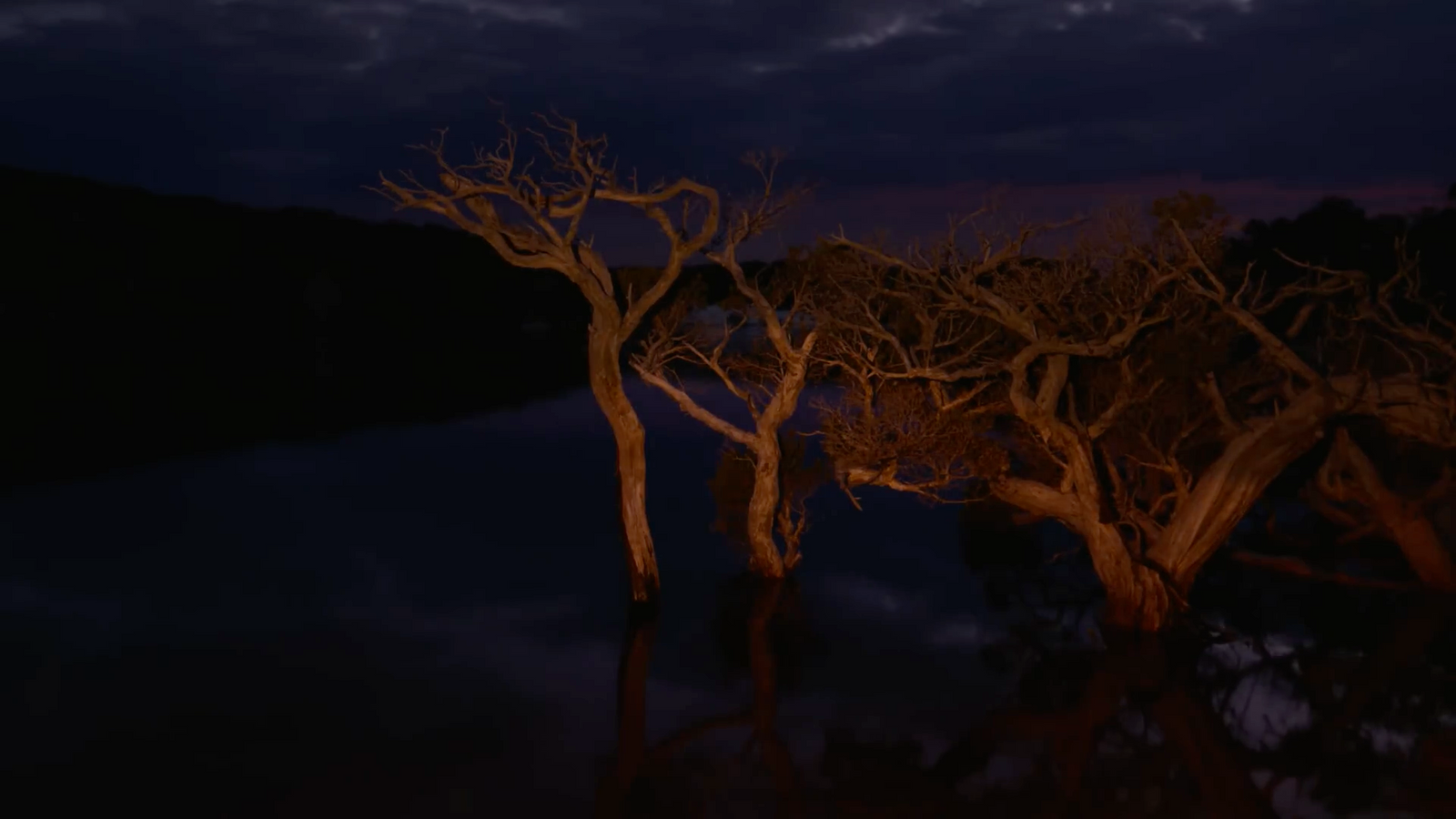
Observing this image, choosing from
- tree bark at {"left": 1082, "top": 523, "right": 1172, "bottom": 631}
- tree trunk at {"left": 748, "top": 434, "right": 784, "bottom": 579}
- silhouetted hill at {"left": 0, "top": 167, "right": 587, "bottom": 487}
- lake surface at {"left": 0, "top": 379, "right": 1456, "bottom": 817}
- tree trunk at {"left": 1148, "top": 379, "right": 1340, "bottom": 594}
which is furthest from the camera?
silhouetted hill at {"left": 0, "top": 167, "right": 587, "bottom": 487}

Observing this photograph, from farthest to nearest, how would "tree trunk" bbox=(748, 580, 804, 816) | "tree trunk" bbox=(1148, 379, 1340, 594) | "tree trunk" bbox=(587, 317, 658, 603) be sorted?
1. "tree trunk" bbox=(587, 317, 658, 603)
2. "tree trunk" bbox=(1148, 379, 1340, 594)
3. "tree trunk" bbox=(748, 580, 804, 816)

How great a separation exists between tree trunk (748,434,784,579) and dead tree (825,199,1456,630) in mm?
690

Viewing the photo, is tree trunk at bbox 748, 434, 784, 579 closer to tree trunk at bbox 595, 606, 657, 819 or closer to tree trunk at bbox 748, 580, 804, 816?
tree trunk at bbox 748, 580, 804, 816

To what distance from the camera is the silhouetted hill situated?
31656 mm

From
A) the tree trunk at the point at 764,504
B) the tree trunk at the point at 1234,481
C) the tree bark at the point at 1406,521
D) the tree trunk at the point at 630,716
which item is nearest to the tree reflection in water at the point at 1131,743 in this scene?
the tree trunk at the point at 630,716

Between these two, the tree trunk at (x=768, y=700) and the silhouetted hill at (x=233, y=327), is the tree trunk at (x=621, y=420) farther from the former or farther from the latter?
the silhouetted hill at (x=233, y=327)

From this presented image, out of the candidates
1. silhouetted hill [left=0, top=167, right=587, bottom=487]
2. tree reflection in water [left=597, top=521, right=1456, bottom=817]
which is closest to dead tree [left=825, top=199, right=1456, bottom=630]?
tree reflection in water [left=597, top=521, right=1456, bottom=817]

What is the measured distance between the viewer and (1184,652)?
12086mm

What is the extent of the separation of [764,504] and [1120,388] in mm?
4303

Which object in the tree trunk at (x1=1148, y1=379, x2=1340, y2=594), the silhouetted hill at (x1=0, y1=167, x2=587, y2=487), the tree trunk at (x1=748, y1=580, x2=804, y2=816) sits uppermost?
the tree trunk at (x1=1148, y1=379, x2=1340, y2=594)

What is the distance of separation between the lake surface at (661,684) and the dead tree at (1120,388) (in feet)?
4.03

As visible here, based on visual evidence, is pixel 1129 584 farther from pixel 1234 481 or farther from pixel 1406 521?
pixel 1406 521

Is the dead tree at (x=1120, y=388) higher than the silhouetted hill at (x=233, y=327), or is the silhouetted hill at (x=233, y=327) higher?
the dead tree at (x=1120, y=388)

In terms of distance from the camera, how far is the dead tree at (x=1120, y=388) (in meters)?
11.8
